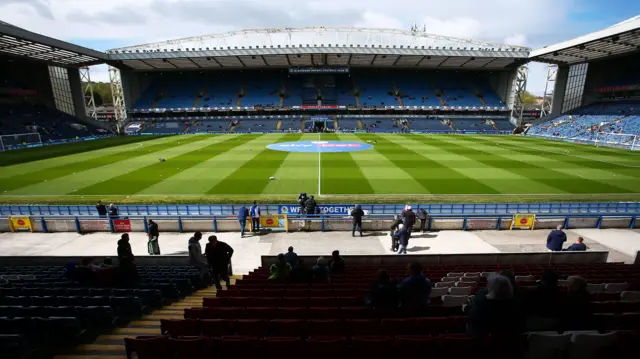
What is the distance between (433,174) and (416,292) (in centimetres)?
2202

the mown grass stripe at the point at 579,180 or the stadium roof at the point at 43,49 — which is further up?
the stadium roof at the point at 43,49

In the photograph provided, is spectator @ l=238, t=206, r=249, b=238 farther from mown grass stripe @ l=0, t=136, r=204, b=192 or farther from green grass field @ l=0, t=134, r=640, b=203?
mown grass stripe @ l=0, t=136, r=204, b=192

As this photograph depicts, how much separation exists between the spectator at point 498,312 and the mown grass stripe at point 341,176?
16769 millimetres

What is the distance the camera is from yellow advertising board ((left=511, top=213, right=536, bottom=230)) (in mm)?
13523

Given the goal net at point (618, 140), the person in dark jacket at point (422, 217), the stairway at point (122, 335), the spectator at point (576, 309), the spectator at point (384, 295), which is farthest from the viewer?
the goal net at point (618, 140)

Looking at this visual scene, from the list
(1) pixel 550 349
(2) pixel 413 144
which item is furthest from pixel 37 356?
(2) pixel 413 144

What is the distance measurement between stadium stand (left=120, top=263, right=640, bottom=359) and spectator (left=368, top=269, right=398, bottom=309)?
10 cm

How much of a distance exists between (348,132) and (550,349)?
189 feet

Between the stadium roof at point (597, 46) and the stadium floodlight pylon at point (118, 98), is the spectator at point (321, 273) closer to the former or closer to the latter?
the stadium roof at point (597, 46)

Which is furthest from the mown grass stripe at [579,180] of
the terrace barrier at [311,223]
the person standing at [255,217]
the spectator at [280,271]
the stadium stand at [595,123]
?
the spectator at [280,271]

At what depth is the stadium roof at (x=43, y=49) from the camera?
35.6 metres

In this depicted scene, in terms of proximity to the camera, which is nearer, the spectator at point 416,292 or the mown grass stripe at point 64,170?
the spectator at point 416,292

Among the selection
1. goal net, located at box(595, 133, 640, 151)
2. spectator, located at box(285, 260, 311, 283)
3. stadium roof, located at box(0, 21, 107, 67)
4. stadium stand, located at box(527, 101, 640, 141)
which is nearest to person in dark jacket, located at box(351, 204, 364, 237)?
spectator, located at box(285, 260, 311, 283)

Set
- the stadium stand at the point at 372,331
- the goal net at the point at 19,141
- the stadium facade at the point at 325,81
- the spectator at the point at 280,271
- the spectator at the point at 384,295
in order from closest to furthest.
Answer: the stadium stand at the point at 372,331
the spectator at the point at 384,295
the spectator at the point at 280,271
the goal net at the point at 19,141
the stadium facade at the point at 325,81
